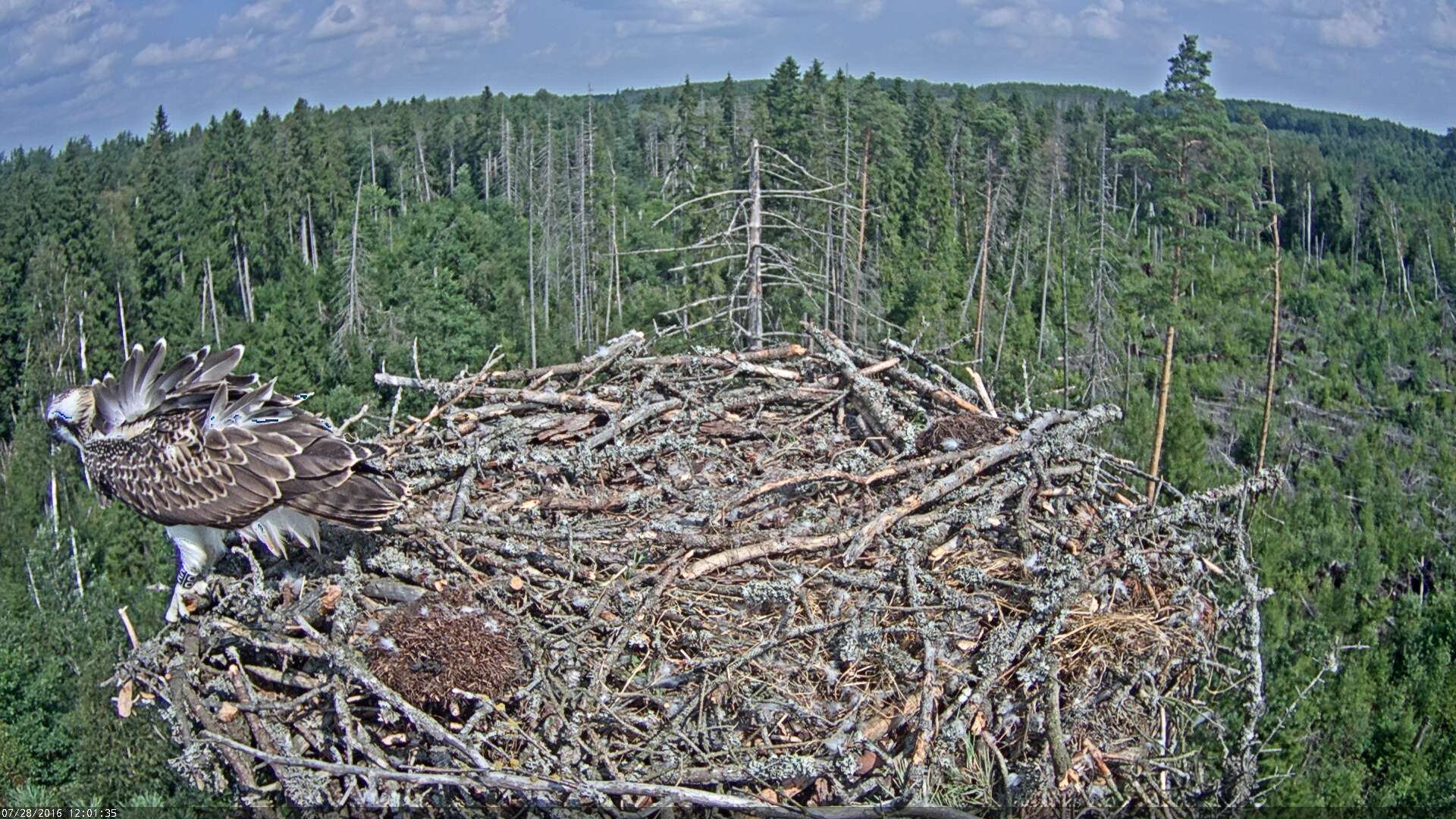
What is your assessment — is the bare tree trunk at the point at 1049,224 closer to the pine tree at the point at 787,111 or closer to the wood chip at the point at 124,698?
the pine tree at the point at 787,111

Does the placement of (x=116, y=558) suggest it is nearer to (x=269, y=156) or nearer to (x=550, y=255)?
(x=550, y=255)

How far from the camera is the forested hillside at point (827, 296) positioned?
828 inches

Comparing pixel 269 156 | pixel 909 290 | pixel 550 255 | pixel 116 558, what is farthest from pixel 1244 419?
pixel 269 156

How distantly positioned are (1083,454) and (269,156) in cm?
6243

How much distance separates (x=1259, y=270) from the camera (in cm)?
2470

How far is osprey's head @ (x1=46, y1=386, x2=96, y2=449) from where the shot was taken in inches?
253

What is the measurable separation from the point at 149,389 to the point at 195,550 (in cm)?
93

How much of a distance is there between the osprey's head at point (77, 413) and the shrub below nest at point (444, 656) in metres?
2.24

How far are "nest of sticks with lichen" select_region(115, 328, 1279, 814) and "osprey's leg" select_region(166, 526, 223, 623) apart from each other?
0.42ft

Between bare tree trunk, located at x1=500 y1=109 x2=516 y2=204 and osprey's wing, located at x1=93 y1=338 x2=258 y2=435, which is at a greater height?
bare tree trunk, located at x1=500 y1=109 x2=516 y2=204

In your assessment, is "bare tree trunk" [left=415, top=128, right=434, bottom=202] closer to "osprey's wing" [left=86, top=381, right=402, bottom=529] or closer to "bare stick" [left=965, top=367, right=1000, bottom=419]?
"bare stick" [left=965, top=367, right=1000, bottom=419]

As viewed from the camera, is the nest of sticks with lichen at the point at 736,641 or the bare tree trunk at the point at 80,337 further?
the bare tree trunk at the point at 80,337

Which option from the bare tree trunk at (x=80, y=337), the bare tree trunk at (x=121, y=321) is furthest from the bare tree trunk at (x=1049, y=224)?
the bare tree trunk at (x=121, y=321)

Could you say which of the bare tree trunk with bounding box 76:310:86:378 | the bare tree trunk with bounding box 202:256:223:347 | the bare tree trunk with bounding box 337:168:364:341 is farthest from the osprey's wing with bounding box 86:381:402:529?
the bare tree trunk with bounding box 202:256:223:347
